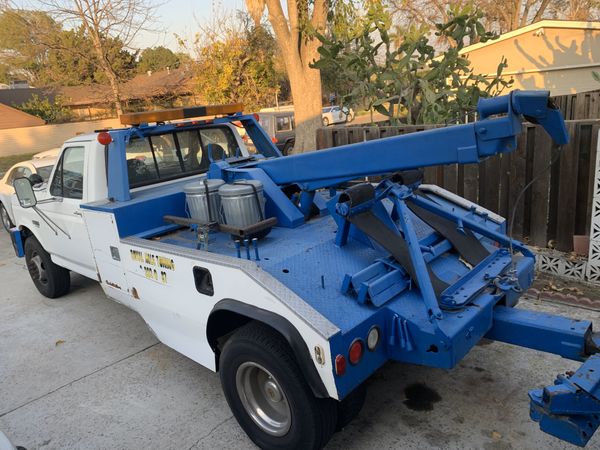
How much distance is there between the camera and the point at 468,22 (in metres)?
7.56

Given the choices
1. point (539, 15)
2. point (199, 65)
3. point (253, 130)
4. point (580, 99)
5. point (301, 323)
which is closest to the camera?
point (301, 323)

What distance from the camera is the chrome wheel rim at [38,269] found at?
6113 mm

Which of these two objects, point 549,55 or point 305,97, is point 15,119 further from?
point 549,55

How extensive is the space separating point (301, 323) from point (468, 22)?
21.9ft

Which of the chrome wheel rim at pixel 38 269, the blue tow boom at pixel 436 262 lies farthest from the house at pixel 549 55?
the chrome wheel rim at pixel 38 269

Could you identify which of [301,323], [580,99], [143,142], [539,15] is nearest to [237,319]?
[301,323]

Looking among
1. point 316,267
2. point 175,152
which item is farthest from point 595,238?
point 175,152

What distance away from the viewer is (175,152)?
16.1 ft

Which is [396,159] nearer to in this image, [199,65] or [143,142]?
[143,142]

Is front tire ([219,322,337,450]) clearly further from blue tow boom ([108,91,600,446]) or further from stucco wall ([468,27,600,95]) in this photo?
stucco wall ([468,27,600,95])

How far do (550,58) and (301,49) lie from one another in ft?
27.3

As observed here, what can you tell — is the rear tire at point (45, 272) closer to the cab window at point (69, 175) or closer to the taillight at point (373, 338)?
the cab window at point (69, 175)

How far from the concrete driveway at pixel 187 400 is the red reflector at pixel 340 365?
895 millimetres

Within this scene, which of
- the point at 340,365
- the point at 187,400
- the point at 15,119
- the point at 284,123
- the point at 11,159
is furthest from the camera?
the point at 15,119
